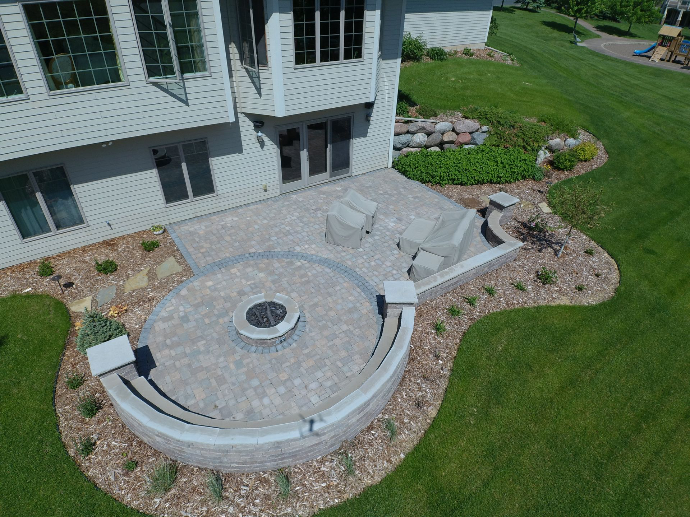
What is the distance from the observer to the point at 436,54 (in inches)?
1064

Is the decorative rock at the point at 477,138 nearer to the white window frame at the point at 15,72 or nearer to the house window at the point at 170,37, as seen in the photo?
the house window at the point at 170,37

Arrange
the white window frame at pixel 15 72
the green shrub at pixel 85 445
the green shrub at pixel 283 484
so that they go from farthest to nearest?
the white window frame at pixel 15 72 → the green shrub at pixel 85 445 → the green shrub at pixel 283 484

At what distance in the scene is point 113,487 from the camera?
7.29 metres

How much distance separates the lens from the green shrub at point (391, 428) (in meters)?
8.15

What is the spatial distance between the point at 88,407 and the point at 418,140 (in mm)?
15250

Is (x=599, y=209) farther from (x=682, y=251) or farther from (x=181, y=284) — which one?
(x=181, y=284)

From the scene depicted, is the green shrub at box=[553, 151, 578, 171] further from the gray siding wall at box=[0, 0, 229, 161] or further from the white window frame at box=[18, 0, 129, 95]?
the white window frame at box=[18, 0, 129, 95]

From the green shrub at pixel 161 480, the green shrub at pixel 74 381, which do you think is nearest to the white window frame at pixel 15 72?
the green shrub at pixel 74 381

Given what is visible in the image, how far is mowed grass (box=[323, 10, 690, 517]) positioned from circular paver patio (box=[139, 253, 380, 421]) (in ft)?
7.70

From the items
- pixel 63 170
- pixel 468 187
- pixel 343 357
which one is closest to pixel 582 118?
pixel 468 187

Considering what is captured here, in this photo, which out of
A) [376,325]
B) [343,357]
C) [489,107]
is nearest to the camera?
[343,357]

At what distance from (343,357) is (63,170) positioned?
955cm

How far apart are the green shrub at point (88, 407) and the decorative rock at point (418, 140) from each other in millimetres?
14937

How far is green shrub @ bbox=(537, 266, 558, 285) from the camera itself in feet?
39.0
